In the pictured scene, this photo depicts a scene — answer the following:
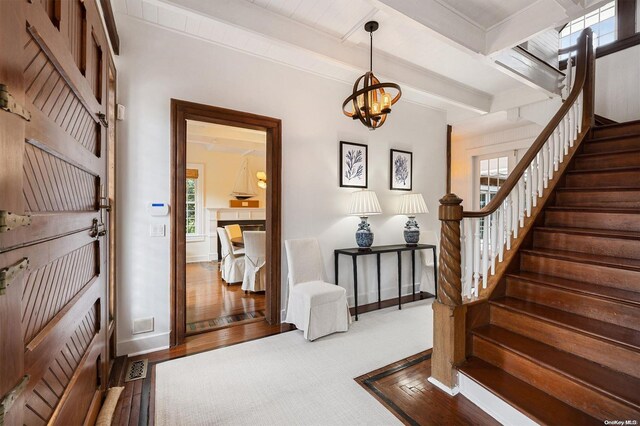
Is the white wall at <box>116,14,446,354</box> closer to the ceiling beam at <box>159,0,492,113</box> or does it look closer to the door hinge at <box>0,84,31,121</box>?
the ceiling beam at <box>159,0,492,113</box>

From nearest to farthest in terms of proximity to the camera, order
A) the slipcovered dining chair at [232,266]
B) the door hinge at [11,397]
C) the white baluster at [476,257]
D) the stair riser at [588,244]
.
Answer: the door hinge at [11,397] → the stair riser at [588,244] → the white baluster at [476,257] → the slipcovered dining chair at [232,266]

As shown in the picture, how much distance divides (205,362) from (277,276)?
107 cm

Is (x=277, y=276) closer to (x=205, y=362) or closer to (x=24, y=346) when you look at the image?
(x=205, y=362)

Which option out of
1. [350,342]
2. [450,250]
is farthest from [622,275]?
[350,342]

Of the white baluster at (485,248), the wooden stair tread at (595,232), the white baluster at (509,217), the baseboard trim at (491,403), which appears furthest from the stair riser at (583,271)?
the baseboard trim at (491,403)

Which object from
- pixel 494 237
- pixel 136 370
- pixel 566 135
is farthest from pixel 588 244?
pixel 136 370

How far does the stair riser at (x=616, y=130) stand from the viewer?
3.10m

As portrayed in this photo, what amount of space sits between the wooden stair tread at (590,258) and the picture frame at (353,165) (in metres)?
1.96

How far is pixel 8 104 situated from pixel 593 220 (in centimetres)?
355

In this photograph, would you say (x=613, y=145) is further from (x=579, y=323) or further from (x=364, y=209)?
(x=364, y=209)

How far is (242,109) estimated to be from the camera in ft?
10.0

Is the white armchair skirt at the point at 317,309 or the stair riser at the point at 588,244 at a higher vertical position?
the stair riser at the point at 588,244

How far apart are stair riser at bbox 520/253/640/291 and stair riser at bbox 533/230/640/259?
0.25 metres

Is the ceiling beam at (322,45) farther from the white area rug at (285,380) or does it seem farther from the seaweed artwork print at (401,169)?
the white area rug at (285,380)
